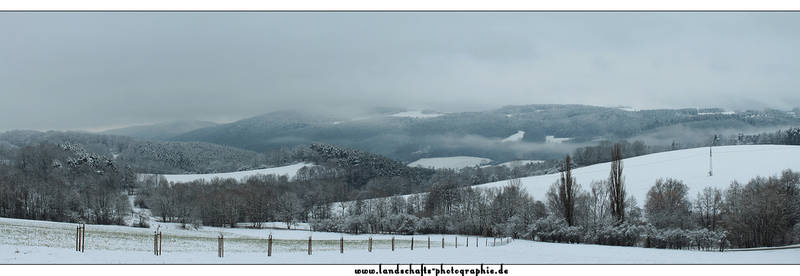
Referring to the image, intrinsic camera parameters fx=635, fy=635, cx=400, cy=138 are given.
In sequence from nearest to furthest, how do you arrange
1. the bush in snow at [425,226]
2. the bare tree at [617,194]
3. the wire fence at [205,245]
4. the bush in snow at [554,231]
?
the wire fence at [205,245] → the bush in snow at [554,231] → the bare tree at [617,194] → the bush in snow at [425,226]

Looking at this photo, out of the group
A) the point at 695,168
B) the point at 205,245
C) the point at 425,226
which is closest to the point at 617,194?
the point at 425,226

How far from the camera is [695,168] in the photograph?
5404 inches

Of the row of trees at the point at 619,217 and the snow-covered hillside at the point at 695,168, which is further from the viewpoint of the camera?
the snow-covered hillside at the point at 695,168

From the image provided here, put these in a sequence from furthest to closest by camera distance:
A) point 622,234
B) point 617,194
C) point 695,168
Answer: point 695,168, point 617,194, point 622,234

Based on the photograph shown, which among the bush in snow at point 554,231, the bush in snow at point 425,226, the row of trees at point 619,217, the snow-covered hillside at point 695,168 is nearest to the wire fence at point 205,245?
the bush in snow at point 554,231

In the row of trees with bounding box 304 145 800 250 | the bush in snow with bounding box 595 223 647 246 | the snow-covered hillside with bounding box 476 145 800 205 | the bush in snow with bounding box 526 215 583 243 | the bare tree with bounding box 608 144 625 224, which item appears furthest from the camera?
the snow-covered hillside with bounding box 476 145 800 205

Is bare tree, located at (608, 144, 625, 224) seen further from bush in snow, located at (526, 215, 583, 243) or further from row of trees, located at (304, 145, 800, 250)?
bush in snow, located at (526, 215, 583, 243)

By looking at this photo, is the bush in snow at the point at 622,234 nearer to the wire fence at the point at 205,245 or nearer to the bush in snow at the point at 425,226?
the wire fence at the point at 205,245

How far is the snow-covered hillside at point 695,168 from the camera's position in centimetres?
11950

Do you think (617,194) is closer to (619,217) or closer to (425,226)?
(619,217)

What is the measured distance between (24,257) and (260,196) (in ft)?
337

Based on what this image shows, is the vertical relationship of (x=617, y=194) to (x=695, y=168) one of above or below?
below

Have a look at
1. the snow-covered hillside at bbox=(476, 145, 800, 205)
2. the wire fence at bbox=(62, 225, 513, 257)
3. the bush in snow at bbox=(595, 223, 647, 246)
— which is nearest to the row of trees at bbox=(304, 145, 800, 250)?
the bush in snow at bbox=(595, 223, 647, 246)

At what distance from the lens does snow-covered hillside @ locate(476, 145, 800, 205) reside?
392 feet
